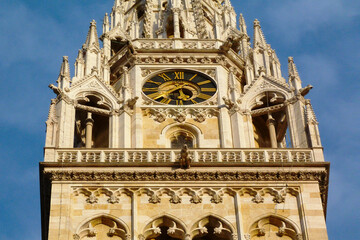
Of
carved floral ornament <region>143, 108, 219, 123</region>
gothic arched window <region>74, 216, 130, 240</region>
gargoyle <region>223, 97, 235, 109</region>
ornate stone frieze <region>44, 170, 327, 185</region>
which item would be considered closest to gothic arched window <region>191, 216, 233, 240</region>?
ornate stone frieze <region>44, 170, 327, 185</region>

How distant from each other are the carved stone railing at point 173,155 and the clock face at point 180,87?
387 centimetres

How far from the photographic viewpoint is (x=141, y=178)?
3366 cm

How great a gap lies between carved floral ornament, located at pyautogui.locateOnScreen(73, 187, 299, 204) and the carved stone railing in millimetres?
1080

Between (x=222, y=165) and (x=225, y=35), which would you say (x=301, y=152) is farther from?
(x=225, y=35)

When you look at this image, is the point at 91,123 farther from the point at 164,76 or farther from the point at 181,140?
the point at 164,76

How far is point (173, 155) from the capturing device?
3453 cm

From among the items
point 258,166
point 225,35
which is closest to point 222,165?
point 258,166

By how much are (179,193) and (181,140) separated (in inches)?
158

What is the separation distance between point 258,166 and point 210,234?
2696mm

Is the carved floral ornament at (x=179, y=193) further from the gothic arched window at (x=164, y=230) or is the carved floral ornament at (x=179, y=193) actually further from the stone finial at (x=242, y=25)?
the stone finial at (x=242, y=25)

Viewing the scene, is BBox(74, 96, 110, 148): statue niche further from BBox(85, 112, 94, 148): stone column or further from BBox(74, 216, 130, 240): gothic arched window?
BBox(74, 216, 130, 240): gothic arched window

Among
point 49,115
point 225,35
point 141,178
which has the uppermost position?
point 225,35

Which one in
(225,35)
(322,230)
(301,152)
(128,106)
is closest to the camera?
(322,230)

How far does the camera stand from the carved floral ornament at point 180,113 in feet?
123
